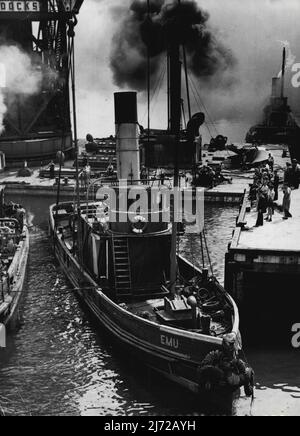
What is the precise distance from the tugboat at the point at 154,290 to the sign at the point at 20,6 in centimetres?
3353

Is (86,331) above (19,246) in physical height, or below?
below

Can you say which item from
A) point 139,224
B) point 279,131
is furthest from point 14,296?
point 279,131

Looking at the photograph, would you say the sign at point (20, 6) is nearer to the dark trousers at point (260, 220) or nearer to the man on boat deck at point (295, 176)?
the man on boat deck at point (295, 176)

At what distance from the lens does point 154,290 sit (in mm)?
17484

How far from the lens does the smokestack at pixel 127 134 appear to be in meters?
17.8

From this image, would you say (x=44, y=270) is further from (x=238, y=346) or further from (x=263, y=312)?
(x=238, y=346)

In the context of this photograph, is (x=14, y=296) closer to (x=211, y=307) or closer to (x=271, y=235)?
(x=211, y=307)

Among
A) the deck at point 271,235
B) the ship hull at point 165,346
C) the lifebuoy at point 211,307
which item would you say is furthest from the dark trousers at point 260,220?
the ship hull at point 165,346

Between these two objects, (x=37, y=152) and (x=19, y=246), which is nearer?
(x=19, y=246)

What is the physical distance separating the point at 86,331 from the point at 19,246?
6160 millimetres

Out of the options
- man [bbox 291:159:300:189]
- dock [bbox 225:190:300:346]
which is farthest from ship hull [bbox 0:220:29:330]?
man [bbox 291:159:300:189]

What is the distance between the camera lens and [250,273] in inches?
689

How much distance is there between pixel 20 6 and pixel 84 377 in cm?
4104
